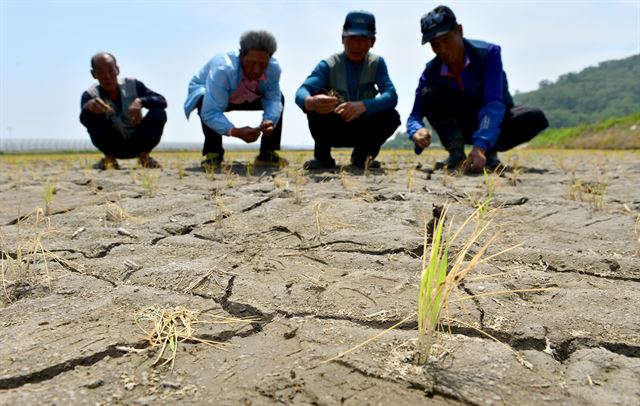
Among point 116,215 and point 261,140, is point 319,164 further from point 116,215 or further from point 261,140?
point 116,215

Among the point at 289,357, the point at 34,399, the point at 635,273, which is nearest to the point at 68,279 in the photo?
the point at 34,399

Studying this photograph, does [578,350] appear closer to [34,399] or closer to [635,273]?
[635,273]

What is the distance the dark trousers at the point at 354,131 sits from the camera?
339 cm

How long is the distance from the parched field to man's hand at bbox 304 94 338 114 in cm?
119

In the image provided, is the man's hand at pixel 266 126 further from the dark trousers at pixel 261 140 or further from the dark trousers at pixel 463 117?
the dark trousers at pixel 463 117

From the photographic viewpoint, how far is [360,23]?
9.91 ft

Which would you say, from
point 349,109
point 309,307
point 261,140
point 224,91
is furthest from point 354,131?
point 309,307

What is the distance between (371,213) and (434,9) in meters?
1.78

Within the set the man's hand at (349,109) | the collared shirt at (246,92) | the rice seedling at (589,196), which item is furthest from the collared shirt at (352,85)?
the rice seedling at (589,196)

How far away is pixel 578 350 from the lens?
89 centimetres

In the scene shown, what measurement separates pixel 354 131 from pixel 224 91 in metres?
0.99

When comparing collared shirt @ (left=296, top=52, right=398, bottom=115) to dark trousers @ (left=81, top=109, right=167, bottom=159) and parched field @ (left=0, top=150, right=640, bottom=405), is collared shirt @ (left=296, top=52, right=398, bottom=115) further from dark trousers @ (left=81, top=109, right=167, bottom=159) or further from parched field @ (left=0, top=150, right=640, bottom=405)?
dark trousers @ (left=81, top=109, right=167, bottom=159)

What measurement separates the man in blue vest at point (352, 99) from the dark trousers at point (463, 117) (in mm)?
277

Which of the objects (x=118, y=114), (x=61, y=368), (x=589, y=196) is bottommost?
(x=61, y=368)
